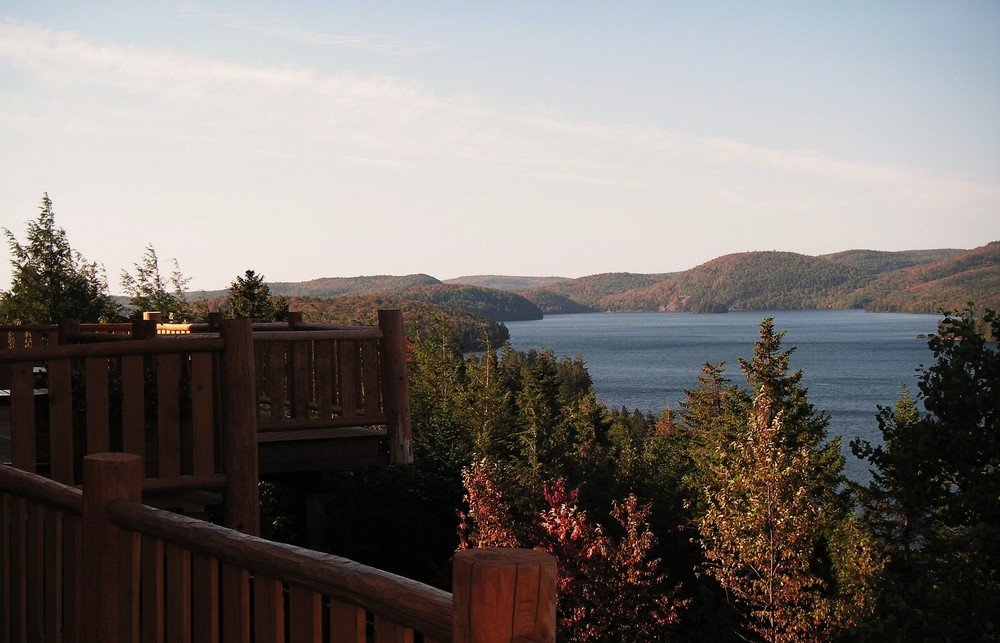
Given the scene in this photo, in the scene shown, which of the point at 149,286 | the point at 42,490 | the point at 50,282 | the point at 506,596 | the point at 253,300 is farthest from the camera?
the point at 149,286

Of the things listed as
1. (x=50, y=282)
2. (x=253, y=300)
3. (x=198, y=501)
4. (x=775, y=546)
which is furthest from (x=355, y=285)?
(x=198, y=501)

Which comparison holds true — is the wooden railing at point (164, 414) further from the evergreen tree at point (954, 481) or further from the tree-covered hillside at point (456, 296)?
the tree-covered hillside at point (456, 296)

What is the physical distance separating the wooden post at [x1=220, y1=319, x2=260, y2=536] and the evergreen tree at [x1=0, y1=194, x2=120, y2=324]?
83.8 ft

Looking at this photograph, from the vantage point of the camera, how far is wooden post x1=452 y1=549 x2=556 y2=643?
5.34ft

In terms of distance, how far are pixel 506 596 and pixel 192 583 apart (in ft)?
5.41

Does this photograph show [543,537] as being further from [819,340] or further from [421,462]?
[819,340]

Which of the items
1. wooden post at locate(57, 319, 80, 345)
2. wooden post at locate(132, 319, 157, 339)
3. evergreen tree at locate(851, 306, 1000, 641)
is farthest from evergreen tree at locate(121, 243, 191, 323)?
wooden post at locate(132, 319, 157, 339)

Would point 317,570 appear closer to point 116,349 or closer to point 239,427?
point 116,349

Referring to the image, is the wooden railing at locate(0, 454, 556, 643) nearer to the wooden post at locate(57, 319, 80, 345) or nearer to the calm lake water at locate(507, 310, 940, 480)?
the wooden post at locate(57, 319, 80, 345)

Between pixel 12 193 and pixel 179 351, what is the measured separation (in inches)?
1588

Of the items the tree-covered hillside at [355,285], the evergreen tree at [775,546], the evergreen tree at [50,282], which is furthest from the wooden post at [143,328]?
the tree-covered hillside at [355,285]

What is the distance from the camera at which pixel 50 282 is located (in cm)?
3091

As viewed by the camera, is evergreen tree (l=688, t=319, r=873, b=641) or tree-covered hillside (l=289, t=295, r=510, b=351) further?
tree-covered hillside (l=289, t=295, r=510, b=351)

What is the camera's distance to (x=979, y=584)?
20.8 metres
